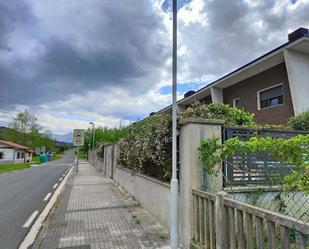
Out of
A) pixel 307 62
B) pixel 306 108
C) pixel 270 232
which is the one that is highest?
pixel 307 62

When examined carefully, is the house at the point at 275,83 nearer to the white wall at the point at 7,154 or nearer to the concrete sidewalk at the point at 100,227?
the concrete sidewalk at the point at 100,227

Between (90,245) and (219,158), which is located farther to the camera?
(90,245)

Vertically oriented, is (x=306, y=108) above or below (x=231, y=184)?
above

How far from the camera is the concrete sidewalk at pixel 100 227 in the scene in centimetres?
498

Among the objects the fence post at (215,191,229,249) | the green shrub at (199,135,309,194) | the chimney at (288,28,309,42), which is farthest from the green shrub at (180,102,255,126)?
the chimney at (288,28,309,42)

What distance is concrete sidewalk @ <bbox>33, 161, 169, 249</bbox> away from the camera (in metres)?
4.98

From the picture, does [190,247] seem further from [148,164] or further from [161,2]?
[161,2]

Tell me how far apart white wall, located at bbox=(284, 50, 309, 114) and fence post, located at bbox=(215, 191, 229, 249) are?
1089cm

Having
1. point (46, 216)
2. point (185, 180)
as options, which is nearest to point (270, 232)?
point (185, 180)

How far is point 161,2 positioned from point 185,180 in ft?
11.5

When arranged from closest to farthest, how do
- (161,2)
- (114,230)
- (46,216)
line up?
(161,2) → (114,230) → (46,216)

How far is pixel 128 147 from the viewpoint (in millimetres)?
10023

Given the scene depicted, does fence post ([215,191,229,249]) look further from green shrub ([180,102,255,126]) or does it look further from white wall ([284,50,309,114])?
white wall ([284,50,309,114])

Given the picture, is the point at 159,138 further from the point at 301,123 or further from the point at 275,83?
the point at 275,83
